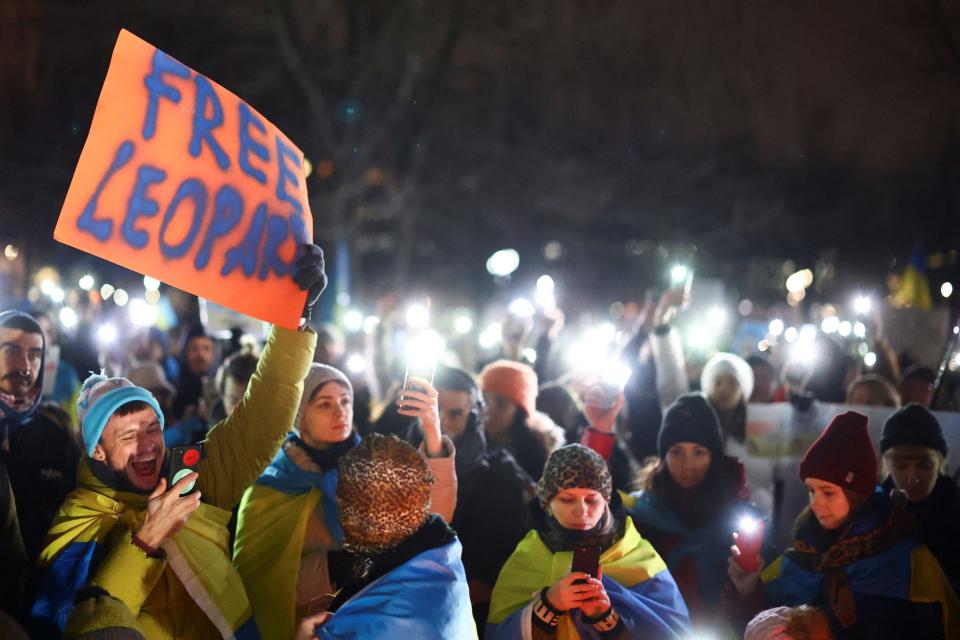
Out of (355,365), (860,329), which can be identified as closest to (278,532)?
(355,365)

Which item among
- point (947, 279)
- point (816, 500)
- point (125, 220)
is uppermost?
point (947, 279)

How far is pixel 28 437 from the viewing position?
3.89m

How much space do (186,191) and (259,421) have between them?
0.84m

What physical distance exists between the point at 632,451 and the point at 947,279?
22.2 feet

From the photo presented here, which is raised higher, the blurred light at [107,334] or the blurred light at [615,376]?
the blurred light at [615,376]

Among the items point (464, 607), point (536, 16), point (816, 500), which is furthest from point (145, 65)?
point (536, 16)

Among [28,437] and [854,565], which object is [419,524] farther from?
[28,437]

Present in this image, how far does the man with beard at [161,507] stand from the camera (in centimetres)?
271

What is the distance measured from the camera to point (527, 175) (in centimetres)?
2819

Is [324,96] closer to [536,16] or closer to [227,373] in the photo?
[536,16]

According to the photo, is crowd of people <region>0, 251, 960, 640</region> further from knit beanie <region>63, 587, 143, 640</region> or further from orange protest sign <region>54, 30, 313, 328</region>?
orange protest sign <region>54, 30, 313, 328</region>

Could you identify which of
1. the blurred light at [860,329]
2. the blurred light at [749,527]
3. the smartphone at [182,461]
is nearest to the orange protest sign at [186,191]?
the smartphone at [182,461]

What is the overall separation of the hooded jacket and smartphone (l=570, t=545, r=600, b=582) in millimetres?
1073

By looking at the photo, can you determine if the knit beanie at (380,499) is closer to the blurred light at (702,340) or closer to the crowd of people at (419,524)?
the crowd of people at (419,524)
